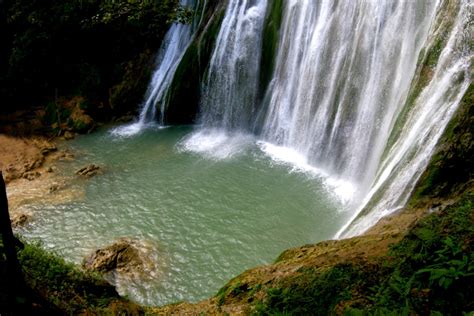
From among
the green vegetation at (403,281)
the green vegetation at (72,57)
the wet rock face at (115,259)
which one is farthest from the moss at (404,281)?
the green vegetation at (72,57)

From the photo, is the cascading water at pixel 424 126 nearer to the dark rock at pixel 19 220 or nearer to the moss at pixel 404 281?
the moss at pixel 404 281

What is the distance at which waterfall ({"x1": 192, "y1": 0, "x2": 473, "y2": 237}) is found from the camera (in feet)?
23.0

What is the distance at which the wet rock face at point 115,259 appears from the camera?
790cm

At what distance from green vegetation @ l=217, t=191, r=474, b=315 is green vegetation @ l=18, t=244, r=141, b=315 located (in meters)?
1.50

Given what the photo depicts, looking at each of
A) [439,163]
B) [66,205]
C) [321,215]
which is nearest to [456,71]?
[439,163]

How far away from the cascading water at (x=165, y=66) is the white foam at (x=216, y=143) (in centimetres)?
196

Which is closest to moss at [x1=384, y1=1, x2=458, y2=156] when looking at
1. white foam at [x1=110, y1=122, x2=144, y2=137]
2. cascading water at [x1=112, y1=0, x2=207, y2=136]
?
cascading water at [x1=112, y1=0, x2=207, y2=136]

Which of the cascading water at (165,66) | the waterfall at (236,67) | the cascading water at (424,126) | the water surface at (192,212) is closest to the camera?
the cascading water at (424,126)

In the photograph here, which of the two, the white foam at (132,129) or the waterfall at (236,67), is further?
the white foam at (132,129)

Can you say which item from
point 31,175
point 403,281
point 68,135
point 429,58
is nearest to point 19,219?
point 31,175

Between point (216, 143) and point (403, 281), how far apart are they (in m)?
9.65

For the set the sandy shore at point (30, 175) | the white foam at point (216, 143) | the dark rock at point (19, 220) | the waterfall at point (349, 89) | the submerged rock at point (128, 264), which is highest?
the waterfall at point (349, 89)

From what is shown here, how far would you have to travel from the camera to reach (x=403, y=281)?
12.1 feet

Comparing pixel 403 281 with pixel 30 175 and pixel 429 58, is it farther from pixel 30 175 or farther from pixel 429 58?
pixel 30 175
